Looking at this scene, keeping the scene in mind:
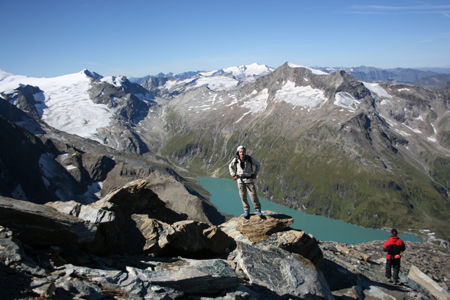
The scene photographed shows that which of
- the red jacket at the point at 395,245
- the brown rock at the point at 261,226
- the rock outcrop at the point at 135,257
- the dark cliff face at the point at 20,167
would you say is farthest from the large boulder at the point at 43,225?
the dark cliff face at the point at 20,167

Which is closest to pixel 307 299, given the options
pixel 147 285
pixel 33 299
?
pixel 147 285

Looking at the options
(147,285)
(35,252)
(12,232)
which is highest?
(12,232)

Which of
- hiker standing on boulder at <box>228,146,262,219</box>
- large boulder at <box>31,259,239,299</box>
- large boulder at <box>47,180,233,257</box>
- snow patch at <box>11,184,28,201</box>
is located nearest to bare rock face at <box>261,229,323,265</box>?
hiker standing on boulder at <box>228,146,262,219</box>

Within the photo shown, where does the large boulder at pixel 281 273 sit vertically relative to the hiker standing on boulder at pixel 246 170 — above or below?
below

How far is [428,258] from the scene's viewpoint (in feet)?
177

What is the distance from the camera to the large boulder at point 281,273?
578 inches

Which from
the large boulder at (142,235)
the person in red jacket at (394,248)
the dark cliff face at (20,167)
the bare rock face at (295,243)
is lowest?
the dark cliff face at (20,167)

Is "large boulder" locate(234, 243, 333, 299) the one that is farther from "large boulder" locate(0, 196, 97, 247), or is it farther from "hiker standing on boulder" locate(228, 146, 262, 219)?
"large boulder" locate(0, 196, 97, 247)

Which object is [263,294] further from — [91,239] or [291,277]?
[91,239]

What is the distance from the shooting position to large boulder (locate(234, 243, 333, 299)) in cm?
1467

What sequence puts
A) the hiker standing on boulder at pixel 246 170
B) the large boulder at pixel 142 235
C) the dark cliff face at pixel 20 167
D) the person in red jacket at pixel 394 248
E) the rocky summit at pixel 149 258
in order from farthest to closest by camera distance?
the dark cliff face at pixel 20 167
the person in red jacket at pixel 394 248
the hiker standing on boulder at pixel 246 170
the large boulder at pixel 142 235
the rocky summit at pixel 149 258

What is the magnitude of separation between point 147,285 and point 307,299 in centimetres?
846

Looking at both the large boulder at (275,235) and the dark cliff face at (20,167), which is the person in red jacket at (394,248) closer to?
the large boulder at (275,235)

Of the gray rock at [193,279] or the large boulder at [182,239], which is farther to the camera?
the large boulder at [182,239]
